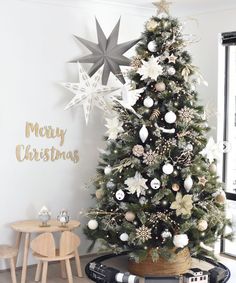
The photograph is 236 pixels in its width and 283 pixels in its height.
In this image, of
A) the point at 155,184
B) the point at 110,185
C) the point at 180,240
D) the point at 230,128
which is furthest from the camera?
the point at 230,128

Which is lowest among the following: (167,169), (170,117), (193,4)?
(167,169)

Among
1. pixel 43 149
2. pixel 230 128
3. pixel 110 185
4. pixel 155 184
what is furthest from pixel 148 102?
pixel 230 128

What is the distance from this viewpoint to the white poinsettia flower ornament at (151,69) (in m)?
3.88

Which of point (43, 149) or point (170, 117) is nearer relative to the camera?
point (170, 117)

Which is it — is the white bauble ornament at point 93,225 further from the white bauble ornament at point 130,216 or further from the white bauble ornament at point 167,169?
the white bauble ornament at point 167,169

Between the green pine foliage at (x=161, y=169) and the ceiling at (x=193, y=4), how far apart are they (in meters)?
0.90

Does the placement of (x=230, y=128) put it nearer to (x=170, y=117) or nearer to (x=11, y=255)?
(x=170, y=117)

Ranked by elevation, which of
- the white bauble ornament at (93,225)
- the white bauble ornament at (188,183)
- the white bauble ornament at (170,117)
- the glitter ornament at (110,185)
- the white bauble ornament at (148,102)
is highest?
the white bauble ornament at (148,102)

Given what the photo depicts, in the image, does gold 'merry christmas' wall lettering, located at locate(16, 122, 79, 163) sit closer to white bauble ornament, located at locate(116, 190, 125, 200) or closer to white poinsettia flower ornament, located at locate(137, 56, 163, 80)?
white bauble ornament, located at locate(116, 190, 125, 200)

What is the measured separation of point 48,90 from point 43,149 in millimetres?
550

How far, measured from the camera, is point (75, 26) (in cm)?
468

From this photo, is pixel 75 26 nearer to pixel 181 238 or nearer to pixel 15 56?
pixel 15 56

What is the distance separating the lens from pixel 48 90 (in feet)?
14.9

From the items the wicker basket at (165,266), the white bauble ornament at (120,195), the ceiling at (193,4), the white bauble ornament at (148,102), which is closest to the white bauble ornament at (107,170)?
the white bauble ornament at (120,195)
